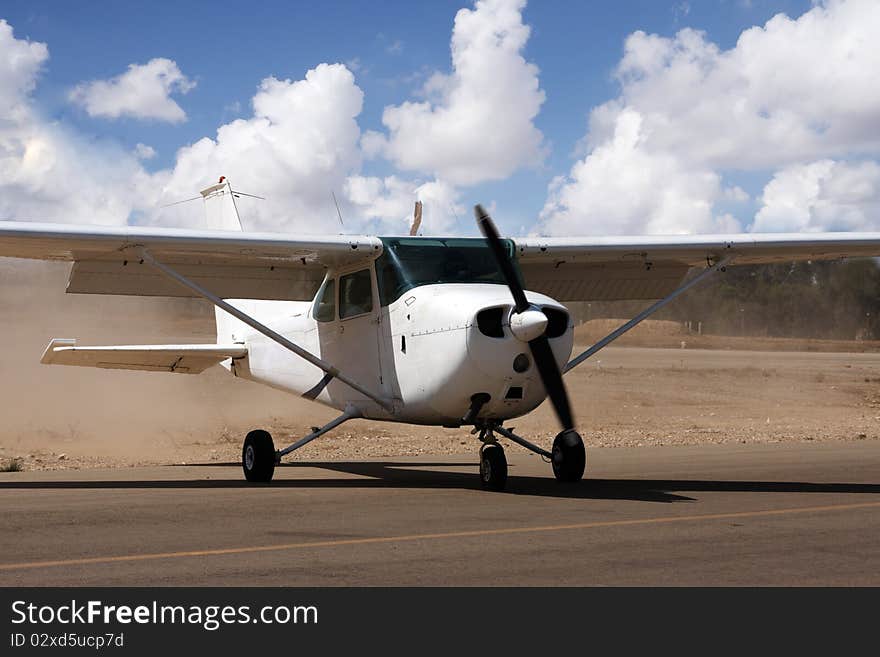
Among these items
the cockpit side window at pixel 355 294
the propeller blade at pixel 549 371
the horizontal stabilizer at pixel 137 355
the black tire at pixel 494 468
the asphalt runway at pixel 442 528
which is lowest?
the asphalt runway at pixel 442 528

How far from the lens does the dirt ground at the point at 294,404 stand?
2309cm

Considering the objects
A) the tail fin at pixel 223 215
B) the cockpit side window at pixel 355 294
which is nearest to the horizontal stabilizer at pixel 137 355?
the tail fin at pixel 223 215

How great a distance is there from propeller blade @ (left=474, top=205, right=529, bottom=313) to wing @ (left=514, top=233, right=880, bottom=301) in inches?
70.1

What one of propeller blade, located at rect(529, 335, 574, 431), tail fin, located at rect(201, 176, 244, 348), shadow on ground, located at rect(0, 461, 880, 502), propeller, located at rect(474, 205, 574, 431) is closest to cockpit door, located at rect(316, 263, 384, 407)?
shadow on ground, located at rect(0, 461, 880, 502)

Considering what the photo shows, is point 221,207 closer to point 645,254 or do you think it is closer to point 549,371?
point 645,254

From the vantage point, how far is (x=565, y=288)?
57.3ft

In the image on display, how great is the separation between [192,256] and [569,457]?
582cm

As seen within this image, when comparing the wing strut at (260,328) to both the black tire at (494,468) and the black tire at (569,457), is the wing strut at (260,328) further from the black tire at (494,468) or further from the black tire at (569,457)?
the black tire at (569,457)

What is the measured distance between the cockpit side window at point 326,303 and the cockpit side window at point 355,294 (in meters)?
0.24

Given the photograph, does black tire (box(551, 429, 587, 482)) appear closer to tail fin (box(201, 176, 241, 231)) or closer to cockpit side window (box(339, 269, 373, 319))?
cockpit side window (box(339, 269, 373, 319))

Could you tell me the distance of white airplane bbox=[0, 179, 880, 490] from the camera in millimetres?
12008

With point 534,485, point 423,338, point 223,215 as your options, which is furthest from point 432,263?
point 223,215
